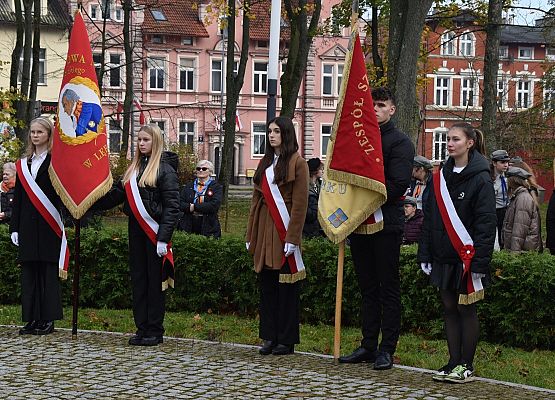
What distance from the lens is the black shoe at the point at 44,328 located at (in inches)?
375

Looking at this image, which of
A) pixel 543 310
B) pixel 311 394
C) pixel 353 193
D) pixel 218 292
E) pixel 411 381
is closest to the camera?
pixel 311 394

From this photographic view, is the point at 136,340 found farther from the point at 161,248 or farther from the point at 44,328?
the point at 44,328

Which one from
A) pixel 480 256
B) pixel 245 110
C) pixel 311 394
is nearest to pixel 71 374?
pixel 311 394

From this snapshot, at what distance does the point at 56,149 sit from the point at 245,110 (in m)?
51.3

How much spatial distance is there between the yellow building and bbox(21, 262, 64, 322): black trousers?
130 ft

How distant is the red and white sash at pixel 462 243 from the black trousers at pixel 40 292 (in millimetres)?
4002

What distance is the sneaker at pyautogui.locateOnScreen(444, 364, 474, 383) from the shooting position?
292 inches

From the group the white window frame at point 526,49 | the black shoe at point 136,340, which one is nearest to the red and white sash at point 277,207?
the black shoe at point 136,340

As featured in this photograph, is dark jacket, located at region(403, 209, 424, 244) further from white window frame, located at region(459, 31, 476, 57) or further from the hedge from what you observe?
white window frame, located at region(459, 31, 476, 57)

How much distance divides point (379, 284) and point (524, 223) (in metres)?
4.11

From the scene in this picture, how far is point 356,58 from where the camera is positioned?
8.48 m

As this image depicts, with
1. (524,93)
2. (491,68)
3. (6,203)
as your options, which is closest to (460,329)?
(6,203)

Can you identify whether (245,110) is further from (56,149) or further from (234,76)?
(56,149)

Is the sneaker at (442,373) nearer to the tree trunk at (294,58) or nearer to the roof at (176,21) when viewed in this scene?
the tree trunk at (294,58)
